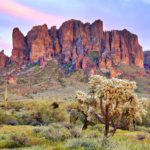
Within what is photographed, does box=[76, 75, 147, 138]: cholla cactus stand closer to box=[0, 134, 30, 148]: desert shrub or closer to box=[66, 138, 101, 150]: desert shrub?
box=[66, 138, 101, 150]: desert shrub

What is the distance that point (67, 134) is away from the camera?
31797mm

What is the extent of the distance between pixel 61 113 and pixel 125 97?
47193 millimetres

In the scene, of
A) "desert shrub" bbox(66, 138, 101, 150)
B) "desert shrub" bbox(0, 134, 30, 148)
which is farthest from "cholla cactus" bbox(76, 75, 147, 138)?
"desert shrub" bbox(0, 134, 30, 148)

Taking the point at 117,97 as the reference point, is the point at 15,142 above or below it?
below

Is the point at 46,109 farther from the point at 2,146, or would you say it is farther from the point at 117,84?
the point at 117,84

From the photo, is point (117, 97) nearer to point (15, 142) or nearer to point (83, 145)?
point (83, 145)

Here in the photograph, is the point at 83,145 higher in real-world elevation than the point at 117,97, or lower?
lower

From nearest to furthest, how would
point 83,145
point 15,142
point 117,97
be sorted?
point 83,145
point 117,97
point 15,142

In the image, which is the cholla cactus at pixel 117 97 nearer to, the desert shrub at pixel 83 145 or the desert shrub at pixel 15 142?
the desert shrub at pixel 83 145

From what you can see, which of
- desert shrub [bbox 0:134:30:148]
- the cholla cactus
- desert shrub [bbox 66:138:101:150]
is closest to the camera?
desert shrub [bbox 66:138:101:150]

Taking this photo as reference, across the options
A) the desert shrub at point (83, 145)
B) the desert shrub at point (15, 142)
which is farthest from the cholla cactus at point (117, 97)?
the desert shrub at point (15, 142)

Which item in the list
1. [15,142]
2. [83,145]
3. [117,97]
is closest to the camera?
[83,145]

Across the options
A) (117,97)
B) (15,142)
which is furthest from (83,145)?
(15,142)

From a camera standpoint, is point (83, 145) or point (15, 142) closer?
point (83, 145)
